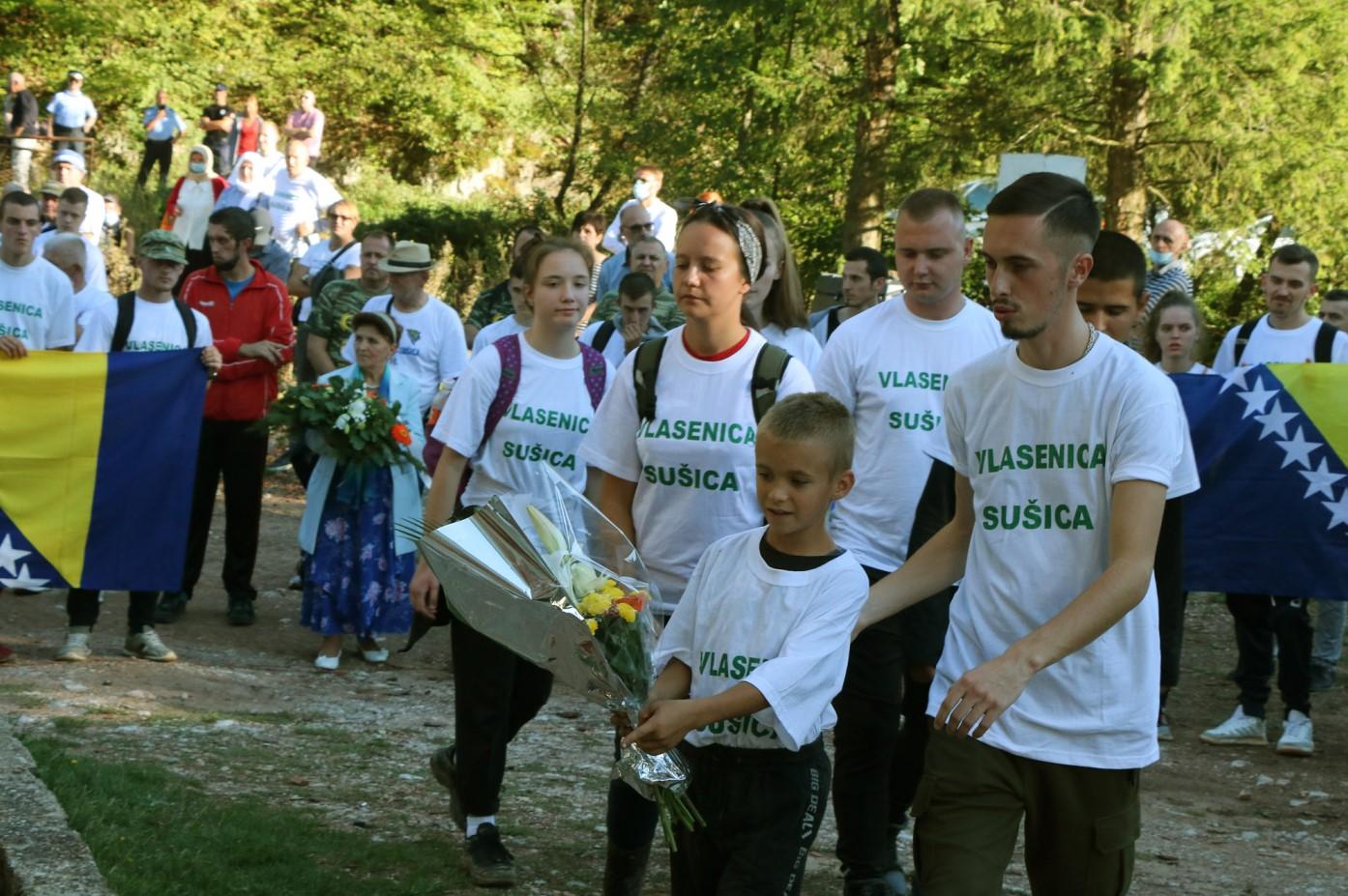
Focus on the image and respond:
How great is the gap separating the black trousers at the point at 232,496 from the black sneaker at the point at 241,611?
0.02 m

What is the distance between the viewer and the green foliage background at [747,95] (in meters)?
18.1

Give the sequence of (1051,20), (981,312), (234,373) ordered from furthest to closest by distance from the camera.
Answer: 1. (1051,20)
2. (234,373)
3. (981,312)

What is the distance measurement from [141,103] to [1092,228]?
31.2 meters

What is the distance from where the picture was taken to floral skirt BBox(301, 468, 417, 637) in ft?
32.1

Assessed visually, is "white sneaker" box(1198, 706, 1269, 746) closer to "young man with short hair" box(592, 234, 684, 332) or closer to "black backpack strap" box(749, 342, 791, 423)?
"young man with short hair" box(592, 234, 684, 332)

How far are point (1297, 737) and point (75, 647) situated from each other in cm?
636

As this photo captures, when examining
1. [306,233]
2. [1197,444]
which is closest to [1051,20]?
[306,233]

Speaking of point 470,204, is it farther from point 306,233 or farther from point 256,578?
point 256,578

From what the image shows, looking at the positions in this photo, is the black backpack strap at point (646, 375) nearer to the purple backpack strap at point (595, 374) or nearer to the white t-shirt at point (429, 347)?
the purple backpack strap at point (595, 374)

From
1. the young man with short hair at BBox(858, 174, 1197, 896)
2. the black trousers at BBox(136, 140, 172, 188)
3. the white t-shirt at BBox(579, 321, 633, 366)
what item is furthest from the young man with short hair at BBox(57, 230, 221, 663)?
the black trousers at BBox(136, 140, 172, 188)

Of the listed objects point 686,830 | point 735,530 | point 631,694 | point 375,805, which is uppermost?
point 735,530

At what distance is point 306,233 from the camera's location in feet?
63.9

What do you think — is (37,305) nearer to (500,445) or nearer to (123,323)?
(123,323)

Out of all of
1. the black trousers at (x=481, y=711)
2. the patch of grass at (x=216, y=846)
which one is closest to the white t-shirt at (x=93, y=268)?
the patch of grass at (x=216, y=846)
